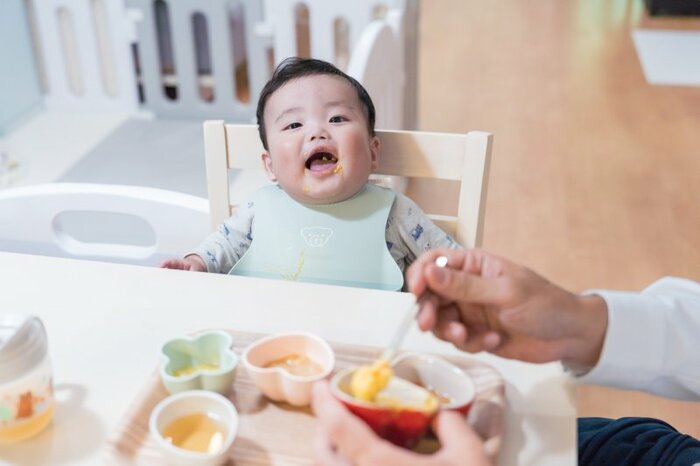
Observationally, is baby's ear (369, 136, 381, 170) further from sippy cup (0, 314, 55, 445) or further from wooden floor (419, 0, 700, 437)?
wooden floor (419, 0, 700, 437)

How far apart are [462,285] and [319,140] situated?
1.65 feet

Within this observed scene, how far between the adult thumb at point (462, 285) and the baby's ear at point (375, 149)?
487 millimetres

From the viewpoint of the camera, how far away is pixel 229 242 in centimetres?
126

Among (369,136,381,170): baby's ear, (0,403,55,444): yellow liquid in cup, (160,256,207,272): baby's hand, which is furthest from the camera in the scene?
(369,136,381,170): baby's ear

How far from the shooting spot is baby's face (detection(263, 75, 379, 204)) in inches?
46.7

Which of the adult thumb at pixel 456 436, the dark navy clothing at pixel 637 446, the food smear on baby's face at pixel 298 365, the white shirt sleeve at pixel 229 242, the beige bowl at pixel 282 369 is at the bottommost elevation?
the dark navy clothing at pixel 637 446

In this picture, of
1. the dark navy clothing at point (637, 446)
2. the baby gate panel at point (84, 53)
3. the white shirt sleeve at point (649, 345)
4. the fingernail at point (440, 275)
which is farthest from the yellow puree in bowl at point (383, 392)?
the baby gate panel at point (84, 53)

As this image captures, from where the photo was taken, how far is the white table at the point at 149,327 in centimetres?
73

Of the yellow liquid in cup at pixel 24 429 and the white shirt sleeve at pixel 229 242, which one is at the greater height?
the yellow liquid in cup at pixel 24 429

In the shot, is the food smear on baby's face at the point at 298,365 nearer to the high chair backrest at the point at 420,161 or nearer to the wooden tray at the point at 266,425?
the wooden tray at the point at 266,425

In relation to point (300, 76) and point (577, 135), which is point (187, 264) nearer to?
point (300, 76)

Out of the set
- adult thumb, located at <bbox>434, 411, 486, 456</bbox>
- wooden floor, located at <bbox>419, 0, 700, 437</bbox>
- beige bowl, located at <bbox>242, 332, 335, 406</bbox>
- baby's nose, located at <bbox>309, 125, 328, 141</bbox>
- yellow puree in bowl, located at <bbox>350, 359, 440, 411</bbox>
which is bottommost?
wooden floor, located at <bbox>419, 0, 700, 437</bbox>

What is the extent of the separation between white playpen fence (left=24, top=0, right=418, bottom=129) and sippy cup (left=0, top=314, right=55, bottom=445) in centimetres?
152

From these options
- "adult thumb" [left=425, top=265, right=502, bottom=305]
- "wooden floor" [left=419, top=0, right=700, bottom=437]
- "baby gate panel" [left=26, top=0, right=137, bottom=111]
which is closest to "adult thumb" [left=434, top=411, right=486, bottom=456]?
"adult thumb" [left=425, top=265, right=502, bottom=305]
